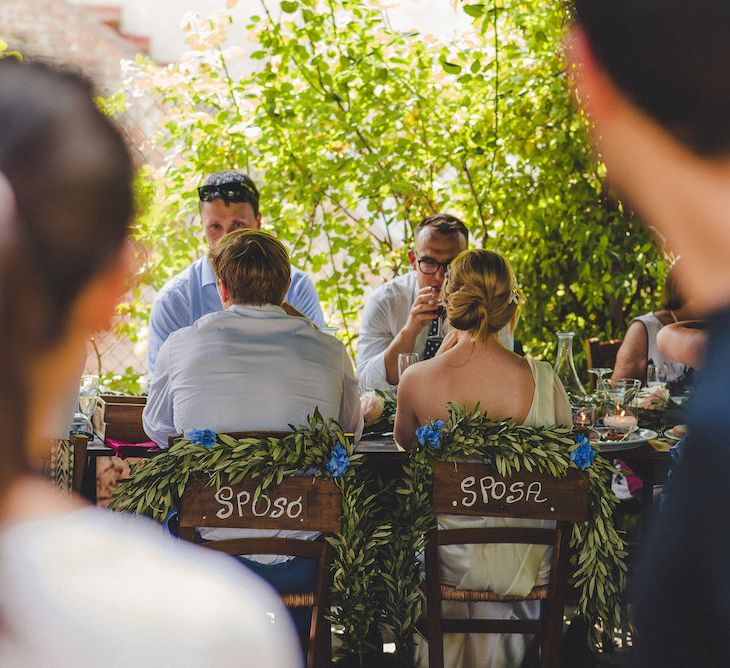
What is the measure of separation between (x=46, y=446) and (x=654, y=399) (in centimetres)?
338

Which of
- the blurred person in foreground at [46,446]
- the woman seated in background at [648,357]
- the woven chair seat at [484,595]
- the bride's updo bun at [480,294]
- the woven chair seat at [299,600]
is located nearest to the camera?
the blurred person in foreground at [46,446]

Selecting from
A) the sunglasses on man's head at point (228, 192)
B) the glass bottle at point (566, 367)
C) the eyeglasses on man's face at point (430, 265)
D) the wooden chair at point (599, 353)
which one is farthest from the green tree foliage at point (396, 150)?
the glass bottle at point (566, 367)

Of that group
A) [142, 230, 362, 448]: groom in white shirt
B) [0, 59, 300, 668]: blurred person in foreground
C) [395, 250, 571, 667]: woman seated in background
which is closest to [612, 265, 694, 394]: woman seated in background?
[395, 250, 571, 667]: woman seated in background

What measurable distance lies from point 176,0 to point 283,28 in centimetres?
88

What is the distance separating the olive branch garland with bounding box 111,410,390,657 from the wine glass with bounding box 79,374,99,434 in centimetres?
68

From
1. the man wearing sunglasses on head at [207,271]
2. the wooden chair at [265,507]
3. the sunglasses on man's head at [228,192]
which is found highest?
the sunglasses on man's head at [228,192]

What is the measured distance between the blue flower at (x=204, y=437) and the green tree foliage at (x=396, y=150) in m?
2.40

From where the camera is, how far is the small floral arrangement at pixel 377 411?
3.29 meters

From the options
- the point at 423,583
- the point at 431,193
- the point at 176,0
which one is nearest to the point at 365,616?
the point at 423,583

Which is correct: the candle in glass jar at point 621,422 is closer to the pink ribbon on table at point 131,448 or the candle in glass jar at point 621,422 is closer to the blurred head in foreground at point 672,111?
the pink ribbon on table at point 131,448

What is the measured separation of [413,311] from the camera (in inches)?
148

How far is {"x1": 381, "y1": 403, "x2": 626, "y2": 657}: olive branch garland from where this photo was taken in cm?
252

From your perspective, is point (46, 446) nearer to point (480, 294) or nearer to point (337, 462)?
point (337, 462)

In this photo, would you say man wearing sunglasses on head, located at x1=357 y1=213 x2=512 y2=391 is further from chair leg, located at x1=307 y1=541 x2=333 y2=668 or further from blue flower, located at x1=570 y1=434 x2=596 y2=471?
chair leg, located at x1=307 y1=541 x2=333 y2=668
